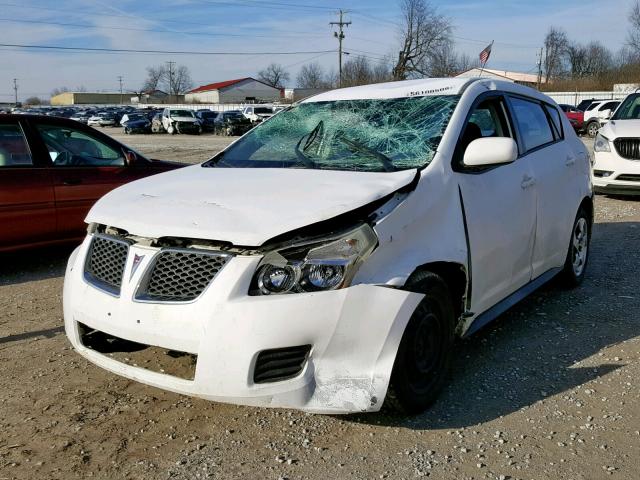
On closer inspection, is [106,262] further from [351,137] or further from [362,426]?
[351,137]

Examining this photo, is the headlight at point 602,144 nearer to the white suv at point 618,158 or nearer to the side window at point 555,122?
the white suv at point 618,158

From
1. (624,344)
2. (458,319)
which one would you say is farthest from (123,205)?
(624,344)

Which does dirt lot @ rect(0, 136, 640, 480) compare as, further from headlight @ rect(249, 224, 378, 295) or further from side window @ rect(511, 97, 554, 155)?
side window @ rect(511, 97, 554, 155)

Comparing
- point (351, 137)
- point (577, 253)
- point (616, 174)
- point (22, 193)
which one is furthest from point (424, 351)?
point (616, 174)

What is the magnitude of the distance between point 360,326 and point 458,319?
1.04 metres

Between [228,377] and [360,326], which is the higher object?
[360,326]

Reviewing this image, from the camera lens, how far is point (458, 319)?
3734 millimetres

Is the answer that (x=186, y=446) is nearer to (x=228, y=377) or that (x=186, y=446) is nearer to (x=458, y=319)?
(x=228, y=377)

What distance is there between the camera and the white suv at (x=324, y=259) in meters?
2.83

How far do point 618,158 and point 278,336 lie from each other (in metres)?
9.25

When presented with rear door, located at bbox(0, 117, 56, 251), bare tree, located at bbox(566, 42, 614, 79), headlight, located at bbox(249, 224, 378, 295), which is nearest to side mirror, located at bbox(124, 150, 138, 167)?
rear door, located at bbox(0, 117, 56, 251)

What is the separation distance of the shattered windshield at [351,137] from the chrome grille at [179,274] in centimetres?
113

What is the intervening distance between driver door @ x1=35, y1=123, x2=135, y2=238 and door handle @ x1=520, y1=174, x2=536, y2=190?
426cm

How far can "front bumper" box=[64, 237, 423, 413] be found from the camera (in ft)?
9.14
